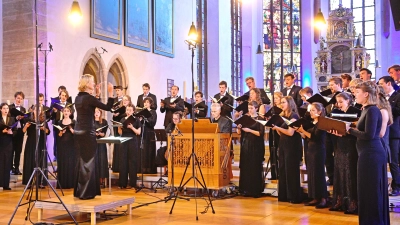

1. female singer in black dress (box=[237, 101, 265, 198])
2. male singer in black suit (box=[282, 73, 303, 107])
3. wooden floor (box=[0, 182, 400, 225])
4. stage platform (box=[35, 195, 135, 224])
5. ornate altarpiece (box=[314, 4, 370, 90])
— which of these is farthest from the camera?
ornate altarpiece (box=[314, 4, 370, 90])

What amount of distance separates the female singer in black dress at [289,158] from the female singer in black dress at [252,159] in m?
0.56

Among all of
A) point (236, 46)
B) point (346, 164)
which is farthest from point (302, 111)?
point (236, 46)

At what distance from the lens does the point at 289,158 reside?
274 inches

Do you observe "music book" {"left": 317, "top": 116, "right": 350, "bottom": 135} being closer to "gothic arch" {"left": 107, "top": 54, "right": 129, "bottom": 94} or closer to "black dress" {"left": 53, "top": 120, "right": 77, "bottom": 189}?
"black dress" {"left": 53, "top": 120, "right": 77, "bottom": 189}

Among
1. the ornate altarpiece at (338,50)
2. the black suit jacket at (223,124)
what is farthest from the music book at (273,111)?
the ornate altarpiece at (338,50)

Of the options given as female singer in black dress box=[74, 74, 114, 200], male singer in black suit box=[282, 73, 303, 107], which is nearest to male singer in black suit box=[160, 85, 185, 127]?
male singer in black suit box=[282, 73, 303, 107]

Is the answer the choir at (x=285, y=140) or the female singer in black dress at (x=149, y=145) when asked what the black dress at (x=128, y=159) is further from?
the female singer in black dress at (x=149, y=145)

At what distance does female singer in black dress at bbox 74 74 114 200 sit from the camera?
560 centimetres

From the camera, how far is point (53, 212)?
6.24 metres

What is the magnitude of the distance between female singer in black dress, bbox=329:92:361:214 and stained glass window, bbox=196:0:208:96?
11819 mm

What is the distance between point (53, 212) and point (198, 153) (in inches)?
96.4

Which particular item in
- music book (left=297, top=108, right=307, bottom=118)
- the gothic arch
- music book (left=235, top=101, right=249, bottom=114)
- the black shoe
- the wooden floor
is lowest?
the wooden floor

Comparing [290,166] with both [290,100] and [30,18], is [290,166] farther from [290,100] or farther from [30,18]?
[30,18]

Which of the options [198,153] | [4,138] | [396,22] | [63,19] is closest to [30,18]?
[63,19]
